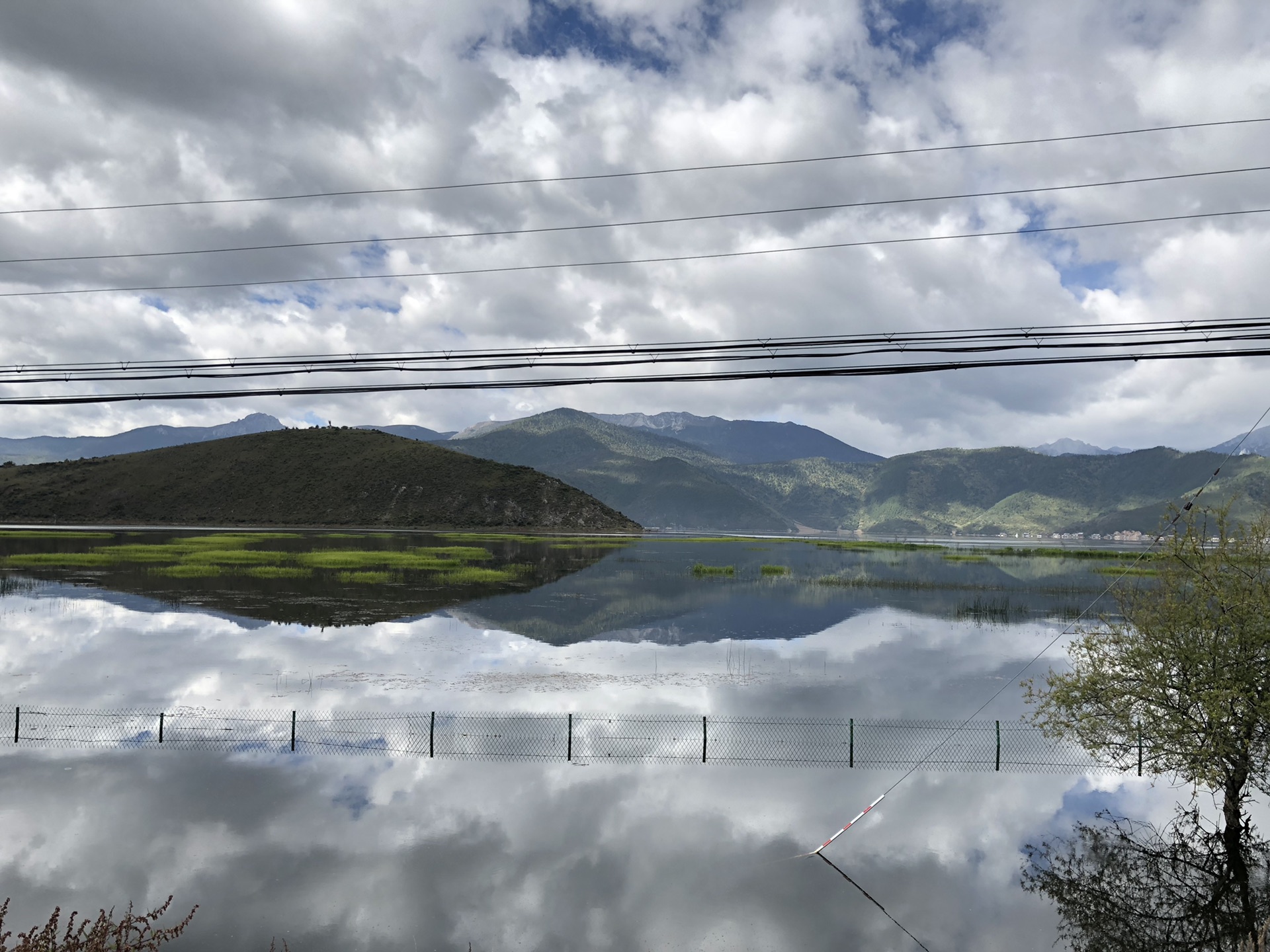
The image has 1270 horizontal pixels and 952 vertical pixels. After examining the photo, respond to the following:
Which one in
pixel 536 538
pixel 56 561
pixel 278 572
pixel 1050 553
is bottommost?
pixel 278 572

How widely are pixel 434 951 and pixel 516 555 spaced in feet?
299

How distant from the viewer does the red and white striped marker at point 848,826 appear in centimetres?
1969

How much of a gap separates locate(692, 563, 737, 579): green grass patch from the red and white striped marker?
62.7 meters

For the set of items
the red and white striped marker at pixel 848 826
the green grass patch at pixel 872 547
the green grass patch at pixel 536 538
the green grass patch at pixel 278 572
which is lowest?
the red and white striped marker at pixel 848 826

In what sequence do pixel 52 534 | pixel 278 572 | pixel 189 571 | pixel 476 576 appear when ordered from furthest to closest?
pixel 52 534 < pixel 278 572 < pixel 476 576 < pixel 189 571

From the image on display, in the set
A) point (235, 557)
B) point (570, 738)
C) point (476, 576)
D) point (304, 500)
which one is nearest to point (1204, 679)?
point (570, 738)

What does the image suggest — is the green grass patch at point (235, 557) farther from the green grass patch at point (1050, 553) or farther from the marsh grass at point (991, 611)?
the green grass patch at point (1050, 553)

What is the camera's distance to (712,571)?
305 ft

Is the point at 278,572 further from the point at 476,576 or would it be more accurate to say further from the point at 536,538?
the point at 536,538

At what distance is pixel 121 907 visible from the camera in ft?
52.4

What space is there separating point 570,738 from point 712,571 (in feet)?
225

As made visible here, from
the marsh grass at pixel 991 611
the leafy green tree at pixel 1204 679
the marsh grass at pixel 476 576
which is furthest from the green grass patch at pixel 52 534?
the leafy green tree at pixel 1204 679

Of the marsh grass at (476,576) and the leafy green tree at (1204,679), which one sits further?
the marsh grass at (476,576)

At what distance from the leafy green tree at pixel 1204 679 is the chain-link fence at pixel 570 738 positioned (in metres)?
4.94
